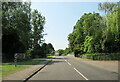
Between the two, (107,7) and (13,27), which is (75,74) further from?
(13,27)

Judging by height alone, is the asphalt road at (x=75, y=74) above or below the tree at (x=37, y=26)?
below

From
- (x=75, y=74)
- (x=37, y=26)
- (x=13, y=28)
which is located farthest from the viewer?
(x=37, y=26)

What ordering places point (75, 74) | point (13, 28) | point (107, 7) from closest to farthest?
point (75, 74)
point (107, 7)
point (13, 28)

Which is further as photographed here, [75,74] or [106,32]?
[106,32]

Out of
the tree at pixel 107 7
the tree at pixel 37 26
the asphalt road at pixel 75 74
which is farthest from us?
the tree at pixel 37 26

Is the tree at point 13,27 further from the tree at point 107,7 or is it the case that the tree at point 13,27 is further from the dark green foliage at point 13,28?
the tree at point 107,7

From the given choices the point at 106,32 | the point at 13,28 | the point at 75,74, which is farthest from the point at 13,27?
the point at 75,74

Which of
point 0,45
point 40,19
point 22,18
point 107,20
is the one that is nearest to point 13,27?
point 22,18

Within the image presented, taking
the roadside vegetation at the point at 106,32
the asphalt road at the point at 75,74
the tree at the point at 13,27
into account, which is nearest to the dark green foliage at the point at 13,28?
the tree at the point at 13,27

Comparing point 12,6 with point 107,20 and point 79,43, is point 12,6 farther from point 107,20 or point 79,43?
point 79,43

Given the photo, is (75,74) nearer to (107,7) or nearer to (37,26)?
(107,7)

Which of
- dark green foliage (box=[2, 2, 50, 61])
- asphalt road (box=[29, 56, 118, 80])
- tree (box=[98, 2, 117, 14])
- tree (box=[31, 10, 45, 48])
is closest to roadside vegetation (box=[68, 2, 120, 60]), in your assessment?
tree (box=[98, 2, 117, 14])

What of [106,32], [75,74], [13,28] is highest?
[13,28]

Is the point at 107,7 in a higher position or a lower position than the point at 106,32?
higher
